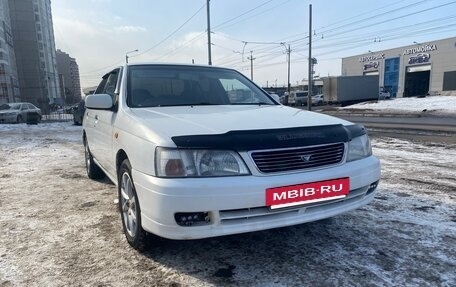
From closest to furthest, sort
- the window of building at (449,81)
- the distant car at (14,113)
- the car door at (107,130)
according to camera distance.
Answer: the car door at (107,130)
the distant car at (14,113)
the window of building at (449,81)

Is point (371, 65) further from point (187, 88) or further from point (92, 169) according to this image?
point (187, 88)

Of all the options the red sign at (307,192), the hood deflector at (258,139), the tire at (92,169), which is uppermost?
the hood deflector at (258,139)

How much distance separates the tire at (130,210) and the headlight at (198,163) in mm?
490

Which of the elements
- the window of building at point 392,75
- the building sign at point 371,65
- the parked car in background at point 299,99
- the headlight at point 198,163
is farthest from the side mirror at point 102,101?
the building sign at point 371,65

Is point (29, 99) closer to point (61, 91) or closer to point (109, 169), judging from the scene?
point (61, 91)

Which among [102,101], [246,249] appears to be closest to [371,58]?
[102,101]

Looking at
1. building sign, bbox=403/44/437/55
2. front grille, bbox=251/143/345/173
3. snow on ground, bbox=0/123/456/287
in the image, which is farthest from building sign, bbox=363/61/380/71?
front grille, bbox=251/143/345/173

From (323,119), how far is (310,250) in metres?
1.10

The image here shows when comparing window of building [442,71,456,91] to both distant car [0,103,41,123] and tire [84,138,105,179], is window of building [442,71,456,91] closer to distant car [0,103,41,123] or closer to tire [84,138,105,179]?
distant car [0,103,41,123]

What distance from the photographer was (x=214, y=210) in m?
→ 2.33

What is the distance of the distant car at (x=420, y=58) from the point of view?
5450 cm

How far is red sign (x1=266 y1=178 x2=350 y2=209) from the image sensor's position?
241 cm

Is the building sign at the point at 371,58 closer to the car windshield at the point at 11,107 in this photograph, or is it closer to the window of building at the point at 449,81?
the window of building at the point at 449,81

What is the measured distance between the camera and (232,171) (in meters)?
2.41
